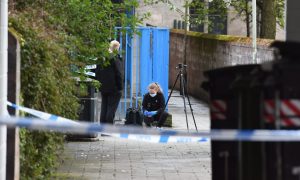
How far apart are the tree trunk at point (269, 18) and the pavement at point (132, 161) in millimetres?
11271

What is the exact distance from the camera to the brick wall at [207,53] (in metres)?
24.5

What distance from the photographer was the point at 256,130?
19.3 feet

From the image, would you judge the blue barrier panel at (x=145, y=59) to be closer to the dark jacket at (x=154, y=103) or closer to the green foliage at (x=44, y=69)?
the dark jacket at (x=154, y=103)

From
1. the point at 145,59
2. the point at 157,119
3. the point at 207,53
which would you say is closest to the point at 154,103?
the point at 157,119

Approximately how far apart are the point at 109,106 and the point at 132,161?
3743 mm

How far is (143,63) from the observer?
19.6m

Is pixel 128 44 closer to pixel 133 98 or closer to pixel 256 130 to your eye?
pixel 133 98

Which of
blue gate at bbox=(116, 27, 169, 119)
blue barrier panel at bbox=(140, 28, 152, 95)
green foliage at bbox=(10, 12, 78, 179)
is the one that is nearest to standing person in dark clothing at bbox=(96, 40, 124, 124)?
blue gate at bbox=(116, 27, 169, 119)

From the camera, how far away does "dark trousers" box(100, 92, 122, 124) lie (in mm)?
17031

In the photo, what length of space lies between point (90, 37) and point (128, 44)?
6.08 meters

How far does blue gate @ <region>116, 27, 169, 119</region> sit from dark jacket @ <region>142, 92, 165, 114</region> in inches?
37.0

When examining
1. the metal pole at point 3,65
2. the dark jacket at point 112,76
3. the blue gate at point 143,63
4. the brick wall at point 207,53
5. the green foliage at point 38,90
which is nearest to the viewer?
the metal pole at point 3,65

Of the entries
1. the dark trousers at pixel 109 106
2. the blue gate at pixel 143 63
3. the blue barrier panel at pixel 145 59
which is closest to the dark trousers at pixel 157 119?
the blue gate at pixel 143 63

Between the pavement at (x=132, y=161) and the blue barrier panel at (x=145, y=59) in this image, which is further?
the blue barrier panel at (x=145, y=59)
